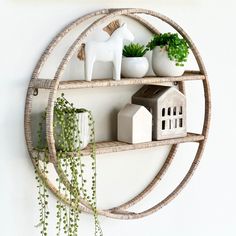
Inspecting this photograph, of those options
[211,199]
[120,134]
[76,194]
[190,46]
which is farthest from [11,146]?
[211,199]

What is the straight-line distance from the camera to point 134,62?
5.83 feet

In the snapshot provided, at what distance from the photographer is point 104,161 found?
73.8 inches

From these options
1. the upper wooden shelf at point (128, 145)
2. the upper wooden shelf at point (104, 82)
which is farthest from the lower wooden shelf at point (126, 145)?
the upper wooden shelf at point (104, 82)

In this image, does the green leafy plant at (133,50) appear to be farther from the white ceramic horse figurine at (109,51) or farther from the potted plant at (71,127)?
the potted plant at (71,127)

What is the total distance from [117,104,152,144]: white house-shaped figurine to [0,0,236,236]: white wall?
0.20ft

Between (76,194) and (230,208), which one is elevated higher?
(76,194)

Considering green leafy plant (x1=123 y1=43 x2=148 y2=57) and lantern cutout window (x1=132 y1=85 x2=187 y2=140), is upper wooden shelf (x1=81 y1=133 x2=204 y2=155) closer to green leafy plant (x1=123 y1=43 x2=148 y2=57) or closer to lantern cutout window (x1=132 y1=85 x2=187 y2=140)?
lantern cutout window (x1=132 y1=85 x2=187 y2=140)

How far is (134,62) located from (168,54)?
106 mm

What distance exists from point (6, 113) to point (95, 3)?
1.34 feet

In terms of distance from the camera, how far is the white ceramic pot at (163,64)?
1.82m

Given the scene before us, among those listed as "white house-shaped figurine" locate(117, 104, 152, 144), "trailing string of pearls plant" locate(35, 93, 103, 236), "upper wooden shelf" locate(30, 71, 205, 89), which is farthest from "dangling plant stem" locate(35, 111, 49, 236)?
"white house-shaped figurine" locate(117, 104, 152, 144)

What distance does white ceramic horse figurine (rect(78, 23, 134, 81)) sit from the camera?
1.69m

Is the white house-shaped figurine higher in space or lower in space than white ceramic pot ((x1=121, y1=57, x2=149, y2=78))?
lower

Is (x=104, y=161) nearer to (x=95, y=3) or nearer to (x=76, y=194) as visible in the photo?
(x=76, y=194)
